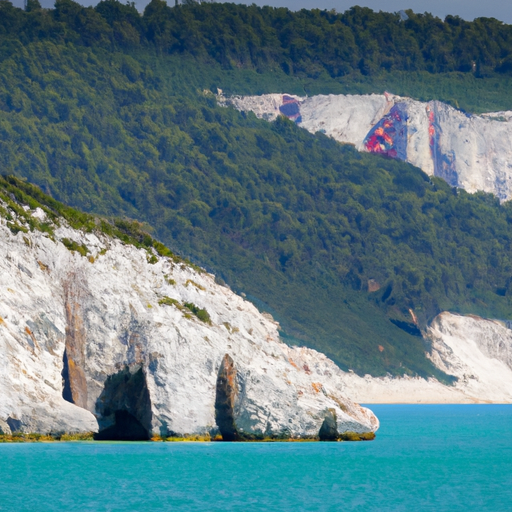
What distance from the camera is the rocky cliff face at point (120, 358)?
57500 mm

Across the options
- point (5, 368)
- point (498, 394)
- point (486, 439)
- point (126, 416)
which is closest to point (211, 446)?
point (126, 416)

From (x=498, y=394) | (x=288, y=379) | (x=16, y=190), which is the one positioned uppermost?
(x=16, y=190)

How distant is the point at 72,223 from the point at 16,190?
4.15 m

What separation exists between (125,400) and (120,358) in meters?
2.29

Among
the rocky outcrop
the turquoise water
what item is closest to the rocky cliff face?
the rocky outcrop

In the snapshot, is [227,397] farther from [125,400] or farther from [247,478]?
[247,478]

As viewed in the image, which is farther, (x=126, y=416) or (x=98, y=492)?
(x=126, y=416)

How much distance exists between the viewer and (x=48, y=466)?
5525 centimetres

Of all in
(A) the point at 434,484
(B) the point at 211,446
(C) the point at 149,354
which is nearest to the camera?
(A) the point at 434,484

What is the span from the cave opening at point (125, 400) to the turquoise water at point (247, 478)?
1.65 m

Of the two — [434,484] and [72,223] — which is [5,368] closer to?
[72,223]

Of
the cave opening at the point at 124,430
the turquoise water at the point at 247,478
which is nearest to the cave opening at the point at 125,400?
the cave opening at the point at 124,430

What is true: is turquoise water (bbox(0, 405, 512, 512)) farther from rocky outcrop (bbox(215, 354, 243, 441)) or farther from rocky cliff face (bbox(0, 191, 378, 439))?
rocky cliff face (bbox(0, 191, 378, 439))

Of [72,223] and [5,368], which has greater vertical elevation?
[72,223]
